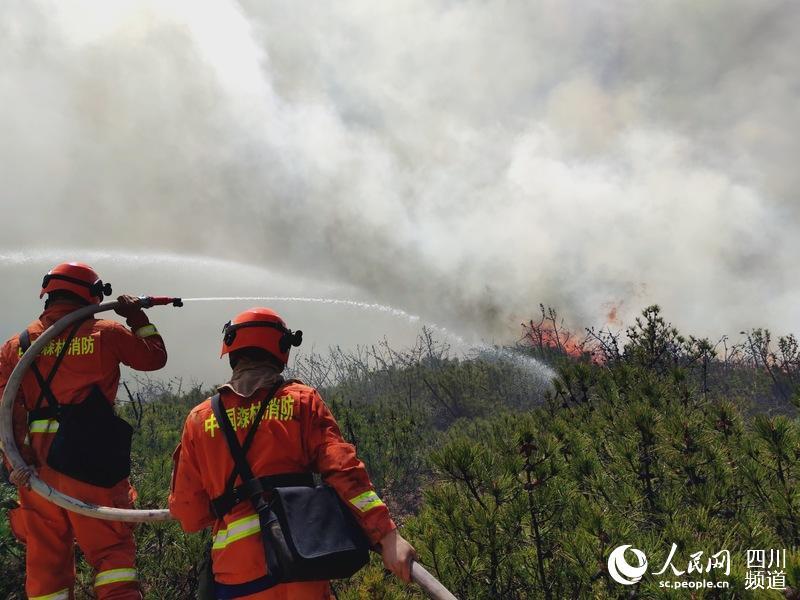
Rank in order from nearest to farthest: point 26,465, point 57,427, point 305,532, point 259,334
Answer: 1. point 305,532
2. point 259,334
3. point 26,465
4. point 57,427

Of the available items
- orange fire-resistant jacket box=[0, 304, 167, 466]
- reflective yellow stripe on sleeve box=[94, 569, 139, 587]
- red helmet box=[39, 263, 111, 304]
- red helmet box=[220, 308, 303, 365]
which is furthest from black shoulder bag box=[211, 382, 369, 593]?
red helmet box=[39, 263, 111, 304]

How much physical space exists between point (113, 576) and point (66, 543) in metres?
0.53

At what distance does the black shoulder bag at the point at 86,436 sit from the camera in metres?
3.37

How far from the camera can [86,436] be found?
3.44m

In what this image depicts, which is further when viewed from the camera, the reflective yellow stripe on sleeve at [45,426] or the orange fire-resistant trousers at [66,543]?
the reflective yellow stripe on sleeve at [45,426]

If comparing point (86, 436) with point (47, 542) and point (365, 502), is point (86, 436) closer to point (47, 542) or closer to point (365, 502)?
point (47, 542)

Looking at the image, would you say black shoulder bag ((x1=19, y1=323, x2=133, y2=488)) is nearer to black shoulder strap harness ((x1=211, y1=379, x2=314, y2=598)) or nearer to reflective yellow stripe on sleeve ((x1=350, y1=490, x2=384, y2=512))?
black shoulder strap harness ((x1=211, y1=379, x2=314, y2=598))

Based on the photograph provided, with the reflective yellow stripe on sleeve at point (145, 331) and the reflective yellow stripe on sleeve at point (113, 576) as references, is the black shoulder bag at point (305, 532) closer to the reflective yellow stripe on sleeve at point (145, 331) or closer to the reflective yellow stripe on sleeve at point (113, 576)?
the reflective yellow stripe on sleeve at point (113, 576)

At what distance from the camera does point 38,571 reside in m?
3.29

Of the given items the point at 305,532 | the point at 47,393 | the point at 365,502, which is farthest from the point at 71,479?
the point at 365,502

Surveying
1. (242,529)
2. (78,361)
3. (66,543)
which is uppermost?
(78,361)

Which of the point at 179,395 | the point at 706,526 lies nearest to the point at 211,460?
the point at 706,526

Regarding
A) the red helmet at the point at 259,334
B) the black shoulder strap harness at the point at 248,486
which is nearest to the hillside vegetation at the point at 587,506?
the black shoulder strap harness at the point at 248,486

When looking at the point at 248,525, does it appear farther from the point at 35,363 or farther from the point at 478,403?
the point at 478,403
